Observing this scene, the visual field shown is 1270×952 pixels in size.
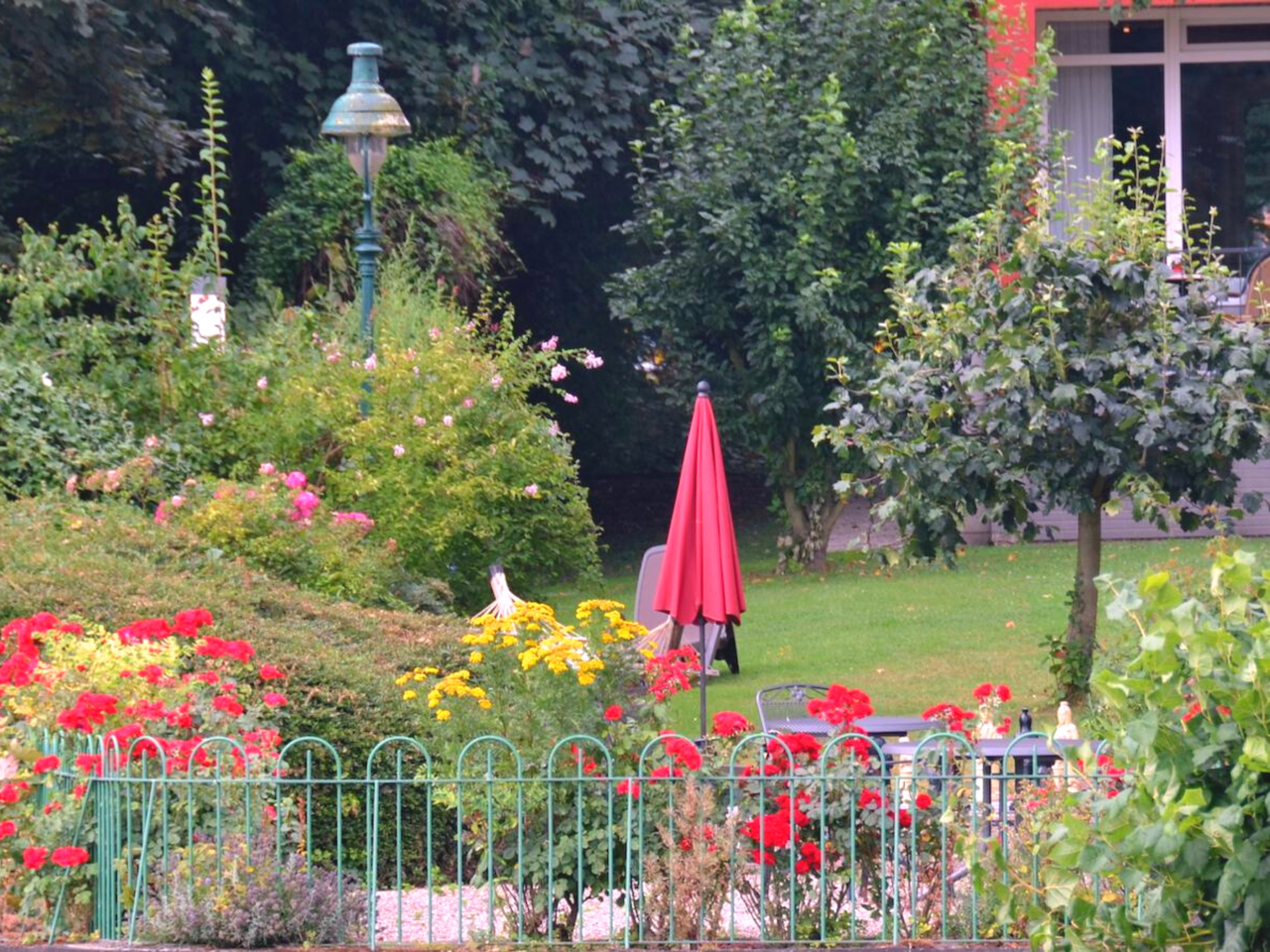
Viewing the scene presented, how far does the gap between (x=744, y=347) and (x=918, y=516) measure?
8.36 m

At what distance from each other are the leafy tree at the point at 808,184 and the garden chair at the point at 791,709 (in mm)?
6925

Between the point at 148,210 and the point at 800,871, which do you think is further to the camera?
the point at 148,210

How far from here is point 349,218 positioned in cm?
1706

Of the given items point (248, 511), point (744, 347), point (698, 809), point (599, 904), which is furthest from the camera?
point (744, 347)

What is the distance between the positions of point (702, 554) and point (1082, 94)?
33.5 feet

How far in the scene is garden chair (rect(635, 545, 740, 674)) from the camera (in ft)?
39.5

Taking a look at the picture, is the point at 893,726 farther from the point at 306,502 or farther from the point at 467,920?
the point at 306,502

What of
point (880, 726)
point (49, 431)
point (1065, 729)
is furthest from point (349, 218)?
point (1065, 729)

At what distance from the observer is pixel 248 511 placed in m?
10.6

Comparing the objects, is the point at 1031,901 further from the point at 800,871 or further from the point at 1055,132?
the point at 1055,132

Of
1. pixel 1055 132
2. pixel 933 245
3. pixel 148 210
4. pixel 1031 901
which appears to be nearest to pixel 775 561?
pixel 933 245

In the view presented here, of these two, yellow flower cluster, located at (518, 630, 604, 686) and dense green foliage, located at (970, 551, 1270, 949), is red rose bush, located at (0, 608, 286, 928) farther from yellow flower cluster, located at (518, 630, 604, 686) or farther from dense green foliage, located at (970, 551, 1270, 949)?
dense green foliage, located at (970, 551, 1270, 949)

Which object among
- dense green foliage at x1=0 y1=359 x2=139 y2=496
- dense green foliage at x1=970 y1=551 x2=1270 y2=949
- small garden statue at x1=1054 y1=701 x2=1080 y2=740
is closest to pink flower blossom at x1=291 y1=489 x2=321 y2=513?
dense green foliage at x1=0 y1=359 x2=139 y2=496

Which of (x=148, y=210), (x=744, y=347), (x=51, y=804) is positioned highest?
(x=148, y=210)
